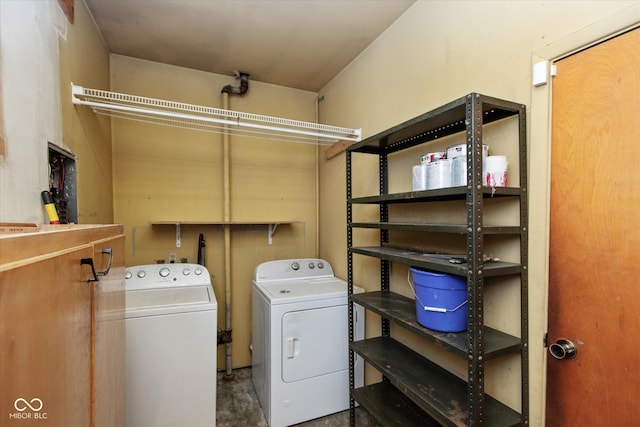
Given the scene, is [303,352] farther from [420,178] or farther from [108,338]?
[420,178]

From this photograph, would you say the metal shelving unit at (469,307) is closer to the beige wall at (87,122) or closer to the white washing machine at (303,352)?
the white washing machine at (303,352)

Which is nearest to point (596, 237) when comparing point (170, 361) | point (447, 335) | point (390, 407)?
point (447, 335)

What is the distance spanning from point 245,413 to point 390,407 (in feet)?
3.60

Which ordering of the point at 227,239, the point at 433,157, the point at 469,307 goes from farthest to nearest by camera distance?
1. the point at 227,239
2. the point at 433,157
3. the point at 469,307

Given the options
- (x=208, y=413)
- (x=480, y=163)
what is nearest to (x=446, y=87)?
(x=480, y=163)

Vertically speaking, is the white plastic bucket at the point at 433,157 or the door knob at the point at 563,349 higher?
the white plastic bucket at the point at 433,157

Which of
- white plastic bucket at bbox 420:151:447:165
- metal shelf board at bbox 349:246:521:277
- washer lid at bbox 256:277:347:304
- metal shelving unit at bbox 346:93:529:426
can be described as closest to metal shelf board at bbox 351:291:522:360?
metal shelving unit at bbox 346:93:529:426

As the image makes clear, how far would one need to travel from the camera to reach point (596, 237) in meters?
1.03

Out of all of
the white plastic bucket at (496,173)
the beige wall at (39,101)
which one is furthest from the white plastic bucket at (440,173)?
the beige wall at (39,101)

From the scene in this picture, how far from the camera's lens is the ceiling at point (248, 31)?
1841mm

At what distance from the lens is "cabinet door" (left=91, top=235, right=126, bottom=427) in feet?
2.91

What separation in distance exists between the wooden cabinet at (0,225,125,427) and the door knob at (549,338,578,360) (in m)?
1.49

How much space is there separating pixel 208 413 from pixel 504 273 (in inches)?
71.4

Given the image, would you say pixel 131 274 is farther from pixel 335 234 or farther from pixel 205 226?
pixel 335 234
